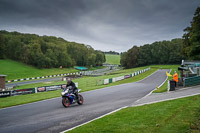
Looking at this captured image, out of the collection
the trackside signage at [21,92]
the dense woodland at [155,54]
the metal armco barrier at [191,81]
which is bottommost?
the trackside signage at [21,92]

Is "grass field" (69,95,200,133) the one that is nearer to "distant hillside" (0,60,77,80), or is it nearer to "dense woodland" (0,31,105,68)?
"distant hillside" (0,60,77,80)

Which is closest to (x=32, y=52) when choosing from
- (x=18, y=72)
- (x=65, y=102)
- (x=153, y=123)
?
(x=18, y=72)

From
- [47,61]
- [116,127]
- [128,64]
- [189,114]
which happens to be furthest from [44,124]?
[128,64]

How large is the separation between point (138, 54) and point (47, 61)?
58944 millimetres

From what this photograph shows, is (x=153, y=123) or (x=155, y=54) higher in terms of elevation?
(x=155, y=54)

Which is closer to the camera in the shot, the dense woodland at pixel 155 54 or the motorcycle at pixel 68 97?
the motorcycle at pixel 68 97

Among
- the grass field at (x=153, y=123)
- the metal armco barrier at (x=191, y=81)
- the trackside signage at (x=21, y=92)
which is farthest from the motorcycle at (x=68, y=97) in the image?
the trackside signage at (x=21, y=92)

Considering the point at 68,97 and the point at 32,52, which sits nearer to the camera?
the point at 68,97

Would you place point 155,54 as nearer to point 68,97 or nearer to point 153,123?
point 68,97

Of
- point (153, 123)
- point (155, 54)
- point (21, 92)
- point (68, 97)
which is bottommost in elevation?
point (21, 92)

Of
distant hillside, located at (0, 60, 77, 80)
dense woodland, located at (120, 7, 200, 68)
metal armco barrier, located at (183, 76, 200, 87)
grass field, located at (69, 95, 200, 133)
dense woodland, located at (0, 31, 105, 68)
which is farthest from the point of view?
dense woodland, located at (120, 7, 200, 68)

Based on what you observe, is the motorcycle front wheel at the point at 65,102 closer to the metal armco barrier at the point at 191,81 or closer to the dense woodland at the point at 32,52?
the metal armco barrier at the point at 191,81

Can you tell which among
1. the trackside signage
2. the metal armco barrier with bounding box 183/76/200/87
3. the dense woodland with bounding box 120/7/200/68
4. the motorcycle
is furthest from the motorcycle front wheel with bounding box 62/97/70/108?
the dense woodland with bounding box 120/7/200/68

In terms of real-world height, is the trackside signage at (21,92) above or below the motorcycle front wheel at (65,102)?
below
